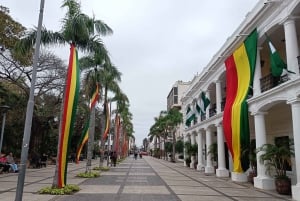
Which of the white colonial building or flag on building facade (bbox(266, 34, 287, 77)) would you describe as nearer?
the white colonial building

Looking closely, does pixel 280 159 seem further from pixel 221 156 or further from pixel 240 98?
pixel 221 156

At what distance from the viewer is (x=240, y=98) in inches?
752

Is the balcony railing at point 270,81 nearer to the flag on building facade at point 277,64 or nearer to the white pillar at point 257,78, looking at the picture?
the white pillar at point 257,78

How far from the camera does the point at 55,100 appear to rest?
32250mm

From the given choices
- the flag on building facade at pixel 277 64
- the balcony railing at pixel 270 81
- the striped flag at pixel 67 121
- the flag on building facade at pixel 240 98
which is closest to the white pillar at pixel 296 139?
the flag on building facade at pixel 277 64

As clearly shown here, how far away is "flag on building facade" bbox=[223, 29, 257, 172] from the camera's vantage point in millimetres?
18453

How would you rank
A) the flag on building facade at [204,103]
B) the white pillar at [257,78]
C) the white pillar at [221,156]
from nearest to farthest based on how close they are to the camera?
the white pillar at [257,78]
the white pillar at [221,156]
the flag on building facade at [204,103]

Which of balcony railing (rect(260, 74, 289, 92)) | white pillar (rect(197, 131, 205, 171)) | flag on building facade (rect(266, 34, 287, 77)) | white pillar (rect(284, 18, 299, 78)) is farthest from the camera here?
white pillar (rect(197, 131, 205, 171))

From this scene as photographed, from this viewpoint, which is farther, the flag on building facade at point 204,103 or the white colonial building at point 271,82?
the flag on building facade at point 204,103

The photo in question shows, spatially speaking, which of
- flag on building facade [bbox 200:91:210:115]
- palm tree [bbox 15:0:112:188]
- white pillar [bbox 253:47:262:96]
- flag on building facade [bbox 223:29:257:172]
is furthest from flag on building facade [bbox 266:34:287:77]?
flag on building facade [bbox 200:91:210:115]

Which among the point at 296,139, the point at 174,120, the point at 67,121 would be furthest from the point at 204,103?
the point at 174,120

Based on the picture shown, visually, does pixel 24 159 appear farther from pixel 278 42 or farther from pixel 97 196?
pixel 278 42

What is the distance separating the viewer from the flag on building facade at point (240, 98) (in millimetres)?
18453

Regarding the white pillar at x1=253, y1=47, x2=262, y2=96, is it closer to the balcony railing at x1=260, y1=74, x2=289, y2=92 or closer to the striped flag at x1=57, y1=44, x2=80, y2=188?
the balcony railing at x1=260, y1=74, x2=289, y2=92
